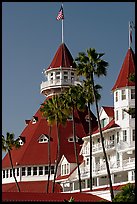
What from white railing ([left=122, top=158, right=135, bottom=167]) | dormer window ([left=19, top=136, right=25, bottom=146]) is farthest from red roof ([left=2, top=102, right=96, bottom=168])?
white railing ([left=122, top=158, right=135, bottom=167])

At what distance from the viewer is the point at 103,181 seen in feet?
237

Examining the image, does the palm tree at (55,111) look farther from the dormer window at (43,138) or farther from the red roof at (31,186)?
the dormer window at (43,138)

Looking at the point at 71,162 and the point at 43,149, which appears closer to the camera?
the point at 71,162

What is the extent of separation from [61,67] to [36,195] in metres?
45.0

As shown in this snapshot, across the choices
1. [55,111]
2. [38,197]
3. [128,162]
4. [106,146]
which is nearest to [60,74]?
[106,146]

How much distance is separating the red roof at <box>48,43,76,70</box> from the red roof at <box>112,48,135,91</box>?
2239cm

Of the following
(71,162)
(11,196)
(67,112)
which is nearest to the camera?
(11,196)

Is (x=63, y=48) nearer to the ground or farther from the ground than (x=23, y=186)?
farther from the ground

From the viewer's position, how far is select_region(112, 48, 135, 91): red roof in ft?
234

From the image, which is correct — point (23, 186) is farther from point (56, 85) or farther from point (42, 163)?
point (56, 85)

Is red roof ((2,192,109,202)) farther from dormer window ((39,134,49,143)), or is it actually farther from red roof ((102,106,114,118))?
dormer window ((39,134,49,143))

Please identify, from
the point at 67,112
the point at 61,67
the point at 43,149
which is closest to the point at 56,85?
the point at 61,67

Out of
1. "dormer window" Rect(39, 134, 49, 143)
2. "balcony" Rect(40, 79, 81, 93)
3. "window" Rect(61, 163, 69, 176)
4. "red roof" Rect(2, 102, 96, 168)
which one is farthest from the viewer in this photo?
"balcony" Rect(40, 79, 81, 93)

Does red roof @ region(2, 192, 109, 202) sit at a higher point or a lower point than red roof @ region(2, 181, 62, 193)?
lower
